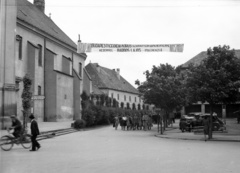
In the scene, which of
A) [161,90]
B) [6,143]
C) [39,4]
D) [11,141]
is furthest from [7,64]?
[39,4]

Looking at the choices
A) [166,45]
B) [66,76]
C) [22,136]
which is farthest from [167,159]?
[66,76]

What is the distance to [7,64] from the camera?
23328 millimetres

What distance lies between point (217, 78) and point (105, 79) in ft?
180

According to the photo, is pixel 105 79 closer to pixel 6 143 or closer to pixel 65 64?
pixel 65 64

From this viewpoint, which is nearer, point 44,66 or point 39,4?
point 44,66

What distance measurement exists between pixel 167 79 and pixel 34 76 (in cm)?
1427

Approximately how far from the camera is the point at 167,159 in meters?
11.5

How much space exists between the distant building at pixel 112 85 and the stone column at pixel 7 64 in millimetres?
41523

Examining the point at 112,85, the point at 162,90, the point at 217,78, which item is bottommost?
the point at 162,90

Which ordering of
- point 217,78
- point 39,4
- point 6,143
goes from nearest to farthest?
point 6,143
point 217,78
point 39,4

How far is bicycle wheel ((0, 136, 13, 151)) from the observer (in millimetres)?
14562

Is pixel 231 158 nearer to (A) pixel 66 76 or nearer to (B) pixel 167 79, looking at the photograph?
(B) pixel 167 79

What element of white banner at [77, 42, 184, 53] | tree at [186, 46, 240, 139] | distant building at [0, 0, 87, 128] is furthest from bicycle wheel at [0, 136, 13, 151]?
tree at [186, 46, 240, 139]

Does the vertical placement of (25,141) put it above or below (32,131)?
below
